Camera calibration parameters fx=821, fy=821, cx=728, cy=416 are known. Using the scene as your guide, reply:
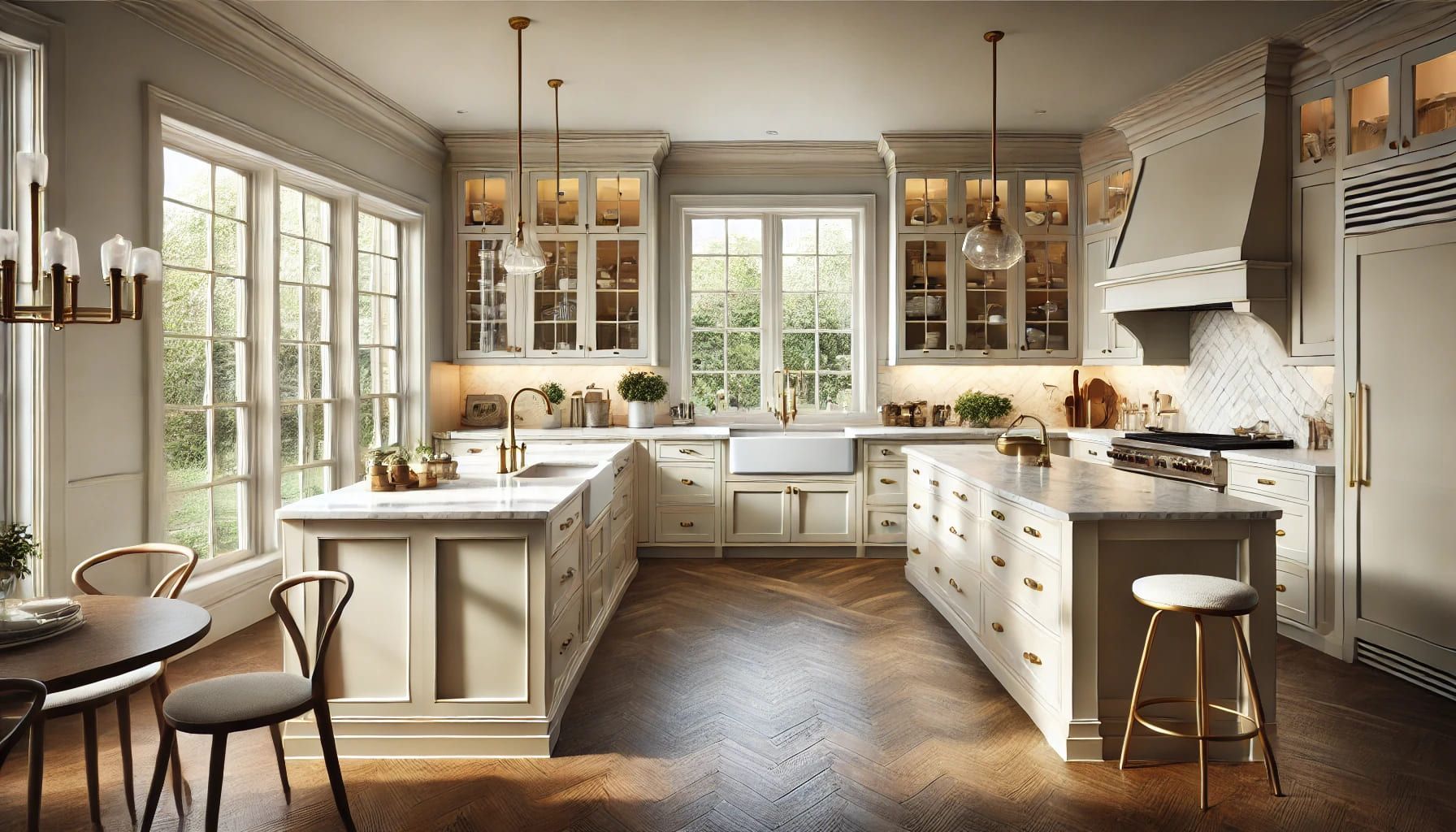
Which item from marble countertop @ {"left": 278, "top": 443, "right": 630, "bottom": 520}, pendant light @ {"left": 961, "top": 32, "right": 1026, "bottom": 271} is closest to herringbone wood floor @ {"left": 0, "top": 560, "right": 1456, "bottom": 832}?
marble countertop @ {"left": 278, "top": 443, "right": 630, "bottom": 520}

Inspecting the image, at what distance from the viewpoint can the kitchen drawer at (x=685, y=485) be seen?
239 inches

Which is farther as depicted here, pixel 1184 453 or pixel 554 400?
pixel 554 400

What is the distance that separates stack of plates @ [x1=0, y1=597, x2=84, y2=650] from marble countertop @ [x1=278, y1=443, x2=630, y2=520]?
2.39ft

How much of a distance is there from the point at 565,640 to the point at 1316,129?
4.65 meters

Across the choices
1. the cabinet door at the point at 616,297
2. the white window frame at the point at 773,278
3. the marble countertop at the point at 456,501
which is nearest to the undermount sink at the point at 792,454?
the white window frame at the point at 773,278

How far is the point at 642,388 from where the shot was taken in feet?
20.8

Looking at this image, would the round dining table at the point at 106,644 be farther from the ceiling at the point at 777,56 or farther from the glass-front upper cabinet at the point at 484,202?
the glass-front upper cabinet at the point at 484,202

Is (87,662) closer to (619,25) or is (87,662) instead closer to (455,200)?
(619,25)

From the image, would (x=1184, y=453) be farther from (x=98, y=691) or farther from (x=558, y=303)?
(x=98, y=691)

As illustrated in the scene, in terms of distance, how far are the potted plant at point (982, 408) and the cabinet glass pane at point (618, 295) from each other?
260 cm

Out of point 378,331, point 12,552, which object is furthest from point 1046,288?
point 12,552

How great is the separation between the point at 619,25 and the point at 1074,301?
4055mm

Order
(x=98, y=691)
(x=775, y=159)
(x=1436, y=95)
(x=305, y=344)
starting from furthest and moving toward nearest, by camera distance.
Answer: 1. (x=775, y=159)
2. (x=305, y=344)
3. (x=1436, y=95)
4. (x=98, y=691)

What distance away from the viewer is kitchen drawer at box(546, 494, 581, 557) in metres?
3.03
